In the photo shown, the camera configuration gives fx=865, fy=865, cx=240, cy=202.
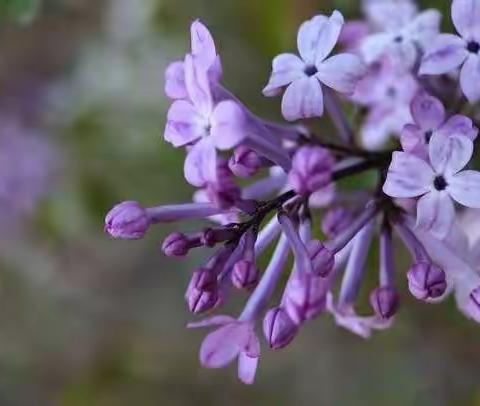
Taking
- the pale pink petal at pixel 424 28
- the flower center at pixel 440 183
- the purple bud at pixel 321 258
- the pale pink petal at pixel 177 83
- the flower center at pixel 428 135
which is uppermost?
the pale pink petal at pixel 177 83

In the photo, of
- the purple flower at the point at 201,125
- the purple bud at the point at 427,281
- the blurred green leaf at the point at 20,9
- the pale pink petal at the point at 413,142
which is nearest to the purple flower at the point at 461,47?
the pale pink petal at the point at 413,142

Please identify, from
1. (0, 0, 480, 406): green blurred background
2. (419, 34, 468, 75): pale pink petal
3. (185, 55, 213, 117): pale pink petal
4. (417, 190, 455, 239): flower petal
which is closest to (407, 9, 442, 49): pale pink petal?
(419, 34, 468, 75): pale pink petal

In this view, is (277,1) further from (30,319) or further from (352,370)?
(30,319)

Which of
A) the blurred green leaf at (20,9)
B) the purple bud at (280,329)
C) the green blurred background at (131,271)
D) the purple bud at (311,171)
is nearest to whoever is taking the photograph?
the purple bud at (311,171)

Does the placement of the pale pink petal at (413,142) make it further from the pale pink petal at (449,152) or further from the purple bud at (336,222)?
the purple bud at (336,222)

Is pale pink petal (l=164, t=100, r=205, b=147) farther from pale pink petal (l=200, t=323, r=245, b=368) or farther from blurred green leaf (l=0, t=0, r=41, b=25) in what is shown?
blurred green leaf (l=0, t=0, r=41, b=25)

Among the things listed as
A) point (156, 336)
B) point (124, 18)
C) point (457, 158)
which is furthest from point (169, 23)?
point (457, 158)

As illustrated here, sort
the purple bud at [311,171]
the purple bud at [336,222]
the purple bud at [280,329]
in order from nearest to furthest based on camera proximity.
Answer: the purple bud at [311,171] → the purple bud at [280,329] → the purple bud at [336,222]
